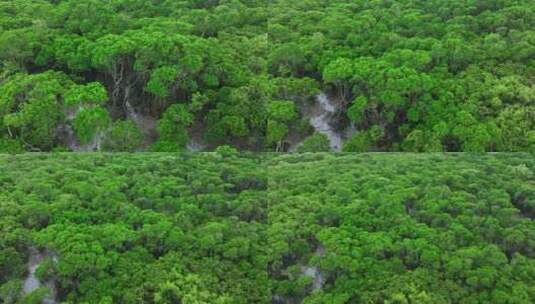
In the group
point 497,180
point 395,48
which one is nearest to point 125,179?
point 395,48

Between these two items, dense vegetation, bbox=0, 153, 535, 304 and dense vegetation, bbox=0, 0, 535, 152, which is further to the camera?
dense vegetation, bbox=0, 0, 535, 152

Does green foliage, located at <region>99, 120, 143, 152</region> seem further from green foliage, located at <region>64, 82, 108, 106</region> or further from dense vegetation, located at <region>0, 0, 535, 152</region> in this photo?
green foliage, located at <region>64, 82, 108, 106</region>

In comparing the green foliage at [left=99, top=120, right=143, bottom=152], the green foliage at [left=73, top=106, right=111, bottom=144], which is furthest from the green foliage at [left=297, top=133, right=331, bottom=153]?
the green foliage at [left=73, top=106, right=111, bottom=144]

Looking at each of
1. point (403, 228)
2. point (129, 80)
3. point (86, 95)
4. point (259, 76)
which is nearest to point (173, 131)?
point (129, 80)

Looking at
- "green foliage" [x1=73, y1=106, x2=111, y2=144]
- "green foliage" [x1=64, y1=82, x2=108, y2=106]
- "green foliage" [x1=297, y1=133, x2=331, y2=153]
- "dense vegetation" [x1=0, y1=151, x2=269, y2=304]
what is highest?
"green foliage" [x1=64, y1=82, x2=108, y2=106]

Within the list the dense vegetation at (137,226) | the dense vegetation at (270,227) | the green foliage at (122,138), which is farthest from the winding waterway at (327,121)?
the green foliage at (122,138)

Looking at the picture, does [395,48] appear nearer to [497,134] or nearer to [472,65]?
[472,65]

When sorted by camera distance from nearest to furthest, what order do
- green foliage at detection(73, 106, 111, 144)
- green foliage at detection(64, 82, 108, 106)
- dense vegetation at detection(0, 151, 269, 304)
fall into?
dense vegetation at detection(0, 151, 269, 304), green foliage at detection(73, 106, 111, 144), green foliage at detection(64, 82, 108, 106)

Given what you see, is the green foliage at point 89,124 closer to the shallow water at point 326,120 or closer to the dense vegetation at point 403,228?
the dense vegetation at point 403,228
